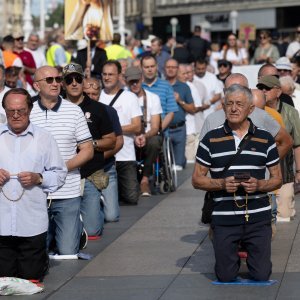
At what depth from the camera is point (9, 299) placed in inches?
388

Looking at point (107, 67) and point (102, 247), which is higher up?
point (107, 67)

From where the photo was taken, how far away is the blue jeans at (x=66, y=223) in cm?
1157

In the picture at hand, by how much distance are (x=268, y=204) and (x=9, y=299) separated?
222 cm

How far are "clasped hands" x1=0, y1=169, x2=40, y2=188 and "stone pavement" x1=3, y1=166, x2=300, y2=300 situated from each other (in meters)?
0.91

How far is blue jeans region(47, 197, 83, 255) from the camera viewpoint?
11.6 metres

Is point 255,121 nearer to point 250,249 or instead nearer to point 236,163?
point 236,163

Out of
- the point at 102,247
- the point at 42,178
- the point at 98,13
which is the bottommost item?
the point at 102,247

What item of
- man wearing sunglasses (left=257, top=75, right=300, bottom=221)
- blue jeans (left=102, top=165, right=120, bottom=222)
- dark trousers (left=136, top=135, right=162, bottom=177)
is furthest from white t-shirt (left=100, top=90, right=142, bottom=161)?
man wearing sunglasses (left=257, top=75, right=300, bottom=221)

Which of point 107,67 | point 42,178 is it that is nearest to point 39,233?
point 42,178

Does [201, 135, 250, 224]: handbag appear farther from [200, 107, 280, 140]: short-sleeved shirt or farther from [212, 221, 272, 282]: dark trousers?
[200, 107, 280, 140]: short-sleeved shirt

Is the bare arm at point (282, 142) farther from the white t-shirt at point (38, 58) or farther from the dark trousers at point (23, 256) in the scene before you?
the white t-shirt at point (38, 58)

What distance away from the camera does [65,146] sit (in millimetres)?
11547

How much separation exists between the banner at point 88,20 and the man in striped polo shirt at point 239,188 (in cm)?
968

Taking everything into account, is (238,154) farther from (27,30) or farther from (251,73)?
(27,30)
